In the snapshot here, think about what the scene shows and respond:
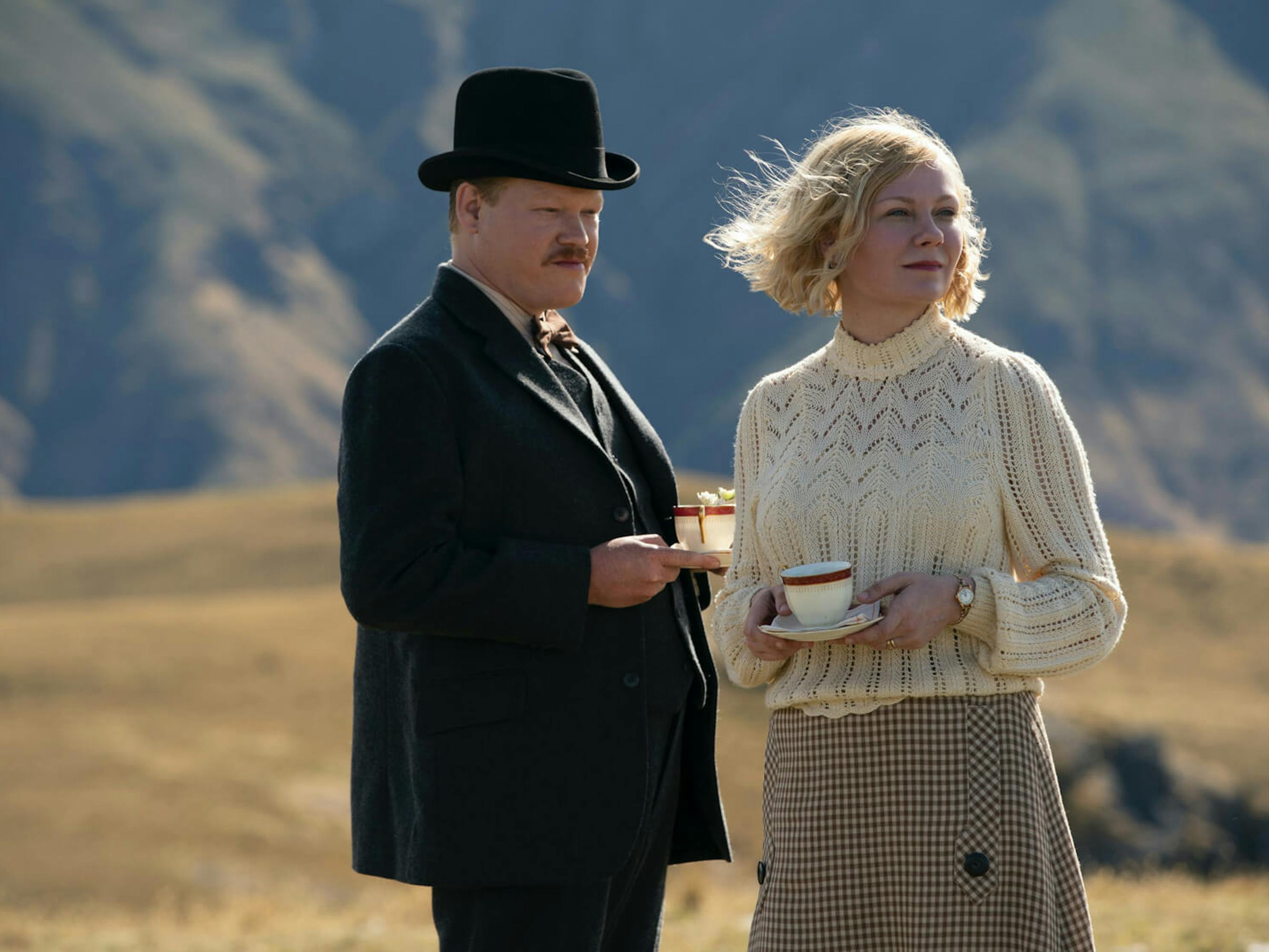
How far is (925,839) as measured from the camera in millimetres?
3453

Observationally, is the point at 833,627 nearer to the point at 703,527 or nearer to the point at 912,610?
the point at 912,610

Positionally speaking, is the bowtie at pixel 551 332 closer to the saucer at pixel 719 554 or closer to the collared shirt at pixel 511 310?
the collared shirt at pixel 511 310

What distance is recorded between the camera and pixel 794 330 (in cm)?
16038

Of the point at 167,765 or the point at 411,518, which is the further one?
the point at 167,765

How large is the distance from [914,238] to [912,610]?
2.74 feet

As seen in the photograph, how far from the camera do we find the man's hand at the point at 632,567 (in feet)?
11.8

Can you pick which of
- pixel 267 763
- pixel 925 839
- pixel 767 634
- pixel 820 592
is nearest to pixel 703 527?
Result: pixel 767 634

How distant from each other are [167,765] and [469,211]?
16.0 m

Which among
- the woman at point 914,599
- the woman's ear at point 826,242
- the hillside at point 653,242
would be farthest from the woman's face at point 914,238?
the hillside at point 653,242

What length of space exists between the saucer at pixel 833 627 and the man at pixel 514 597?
1.10 ft

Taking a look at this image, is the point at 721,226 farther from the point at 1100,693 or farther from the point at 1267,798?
the point at 1100,693

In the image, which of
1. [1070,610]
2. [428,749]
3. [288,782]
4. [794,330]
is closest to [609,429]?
[428,749]

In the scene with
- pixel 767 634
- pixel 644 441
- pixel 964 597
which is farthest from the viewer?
pixel 644 441

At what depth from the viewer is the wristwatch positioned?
3428 mm
